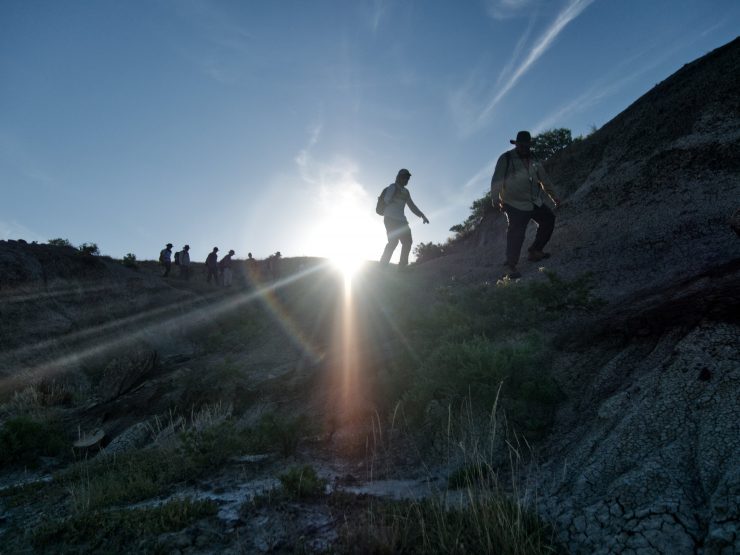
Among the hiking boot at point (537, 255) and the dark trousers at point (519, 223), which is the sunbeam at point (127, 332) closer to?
the dark trousers at point (519, 223)

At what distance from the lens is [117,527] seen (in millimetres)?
3418

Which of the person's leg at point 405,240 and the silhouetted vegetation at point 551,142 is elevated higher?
the silhouetted vegetation at point 551,142

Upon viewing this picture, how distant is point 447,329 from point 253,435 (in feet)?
10.3

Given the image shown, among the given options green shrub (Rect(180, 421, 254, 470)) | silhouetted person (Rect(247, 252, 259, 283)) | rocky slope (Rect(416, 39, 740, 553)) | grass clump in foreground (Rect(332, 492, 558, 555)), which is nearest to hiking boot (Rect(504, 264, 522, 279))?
rocky slope (Rect(416, 39, 740, 553))

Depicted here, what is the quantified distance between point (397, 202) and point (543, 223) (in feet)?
10.7

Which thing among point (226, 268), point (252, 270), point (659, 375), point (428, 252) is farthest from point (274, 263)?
point (659, 375)

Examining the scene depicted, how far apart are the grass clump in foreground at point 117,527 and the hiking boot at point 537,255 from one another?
307 inches

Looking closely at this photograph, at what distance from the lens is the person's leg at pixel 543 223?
863 cm

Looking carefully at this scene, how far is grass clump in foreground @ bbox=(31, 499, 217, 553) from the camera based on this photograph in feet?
10.6

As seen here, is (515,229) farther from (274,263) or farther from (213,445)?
(274,263)

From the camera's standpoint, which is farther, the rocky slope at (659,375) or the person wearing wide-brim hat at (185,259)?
the person wearing wide-brim hat at (185,259)

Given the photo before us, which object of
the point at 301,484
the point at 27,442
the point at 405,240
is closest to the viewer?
the point at 301,484

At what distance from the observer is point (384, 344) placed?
280 inches

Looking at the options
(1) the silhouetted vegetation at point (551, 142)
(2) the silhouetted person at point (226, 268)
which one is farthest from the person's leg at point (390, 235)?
(2) the silhouetted person at point (226, 268)
